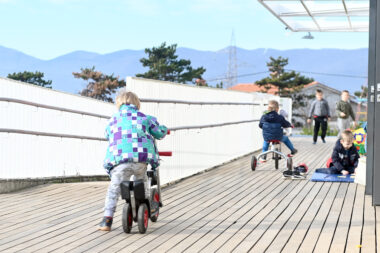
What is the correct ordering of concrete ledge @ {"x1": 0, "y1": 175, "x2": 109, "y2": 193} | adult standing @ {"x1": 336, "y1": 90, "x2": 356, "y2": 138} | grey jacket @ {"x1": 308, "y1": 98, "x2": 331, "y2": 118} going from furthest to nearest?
grey jacket @ {"x1": 308, "y1": 98, "x2": 331, "y2": 118} → adult standing @ {"x1": 336, "y1": 90, "x2": 356, "y2": 138} → concrete ledge @ {"x1": 0, "y1": 175, "x2": 109, "y2": 193}

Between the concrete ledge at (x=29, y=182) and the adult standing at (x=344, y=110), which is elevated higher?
the adult standing at (x=344, y=110)

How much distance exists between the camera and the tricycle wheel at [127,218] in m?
6.08

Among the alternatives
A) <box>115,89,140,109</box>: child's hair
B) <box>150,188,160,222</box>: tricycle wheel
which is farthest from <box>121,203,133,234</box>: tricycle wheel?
<box>115,89,140,109</box>: child's hair

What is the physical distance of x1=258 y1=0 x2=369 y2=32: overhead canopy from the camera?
13.6 m

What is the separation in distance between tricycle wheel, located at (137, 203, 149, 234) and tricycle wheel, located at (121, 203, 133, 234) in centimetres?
9

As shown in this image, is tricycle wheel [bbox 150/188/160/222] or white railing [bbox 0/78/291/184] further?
white railing [bbox 0/78/291/184]

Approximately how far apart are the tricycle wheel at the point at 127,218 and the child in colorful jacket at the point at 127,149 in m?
0.20

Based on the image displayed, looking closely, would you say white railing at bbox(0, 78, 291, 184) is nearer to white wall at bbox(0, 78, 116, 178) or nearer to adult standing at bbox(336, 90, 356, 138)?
white wall at bbox(0, 78, 116, 178)

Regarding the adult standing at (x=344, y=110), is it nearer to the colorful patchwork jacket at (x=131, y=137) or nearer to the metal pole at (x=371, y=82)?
the metal pole at (x=371, y=82)

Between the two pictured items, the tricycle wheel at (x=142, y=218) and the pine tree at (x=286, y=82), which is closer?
the tricycle wheel at (x=142, y=218)

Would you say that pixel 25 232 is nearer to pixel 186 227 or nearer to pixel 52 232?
→ pixel 52 232

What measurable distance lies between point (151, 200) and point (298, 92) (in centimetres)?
7759

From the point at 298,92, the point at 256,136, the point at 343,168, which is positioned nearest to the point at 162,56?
the point at 298,92

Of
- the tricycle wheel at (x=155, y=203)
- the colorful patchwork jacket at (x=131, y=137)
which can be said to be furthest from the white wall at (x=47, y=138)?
the tricycle wheel at (x=155, y=203)
